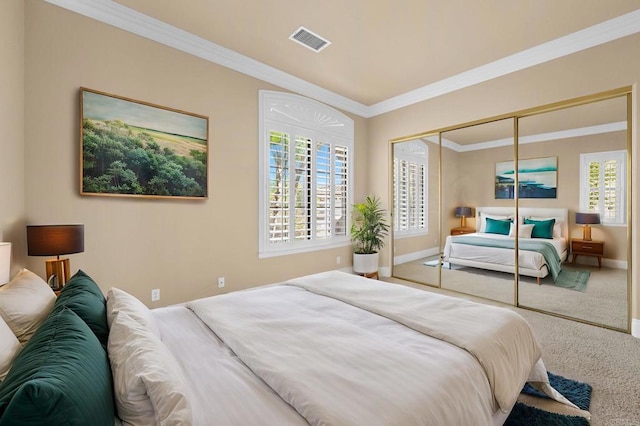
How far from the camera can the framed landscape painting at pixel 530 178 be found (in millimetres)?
3432

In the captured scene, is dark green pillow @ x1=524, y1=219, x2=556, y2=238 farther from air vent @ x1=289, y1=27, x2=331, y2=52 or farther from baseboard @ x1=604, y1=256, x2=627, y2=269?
air vent @ x1=289, y1=27, x2=331, y2=52

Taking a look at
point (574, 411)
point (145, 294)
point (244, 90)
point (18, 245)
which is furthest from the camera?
point (244, 90)

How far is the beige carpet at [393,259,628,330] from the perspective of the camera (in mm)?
3041

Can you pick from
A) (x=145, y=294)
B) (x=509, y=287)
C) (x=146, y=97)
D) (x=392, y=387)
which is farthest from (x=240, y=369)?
(x=509, y=287)

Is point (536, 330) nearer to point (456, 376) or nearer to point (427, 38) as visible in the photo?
point (456, 376)

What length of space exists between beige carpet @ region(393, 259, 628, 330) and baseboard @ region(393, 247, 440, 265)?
0.26 m

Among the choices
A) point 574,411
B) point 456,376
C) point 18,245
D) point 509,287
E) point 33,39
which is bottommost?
point 574,411

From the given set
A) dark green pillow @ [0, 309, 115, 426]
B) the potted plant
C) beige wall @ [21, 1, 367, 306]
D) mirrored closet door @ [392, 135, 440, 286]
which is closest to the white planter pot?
the potted plant

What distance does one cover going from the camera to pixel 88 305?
1312 mm

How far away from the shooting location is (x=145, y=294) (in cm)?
297

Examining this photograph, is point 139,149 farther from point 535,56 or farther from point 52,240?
point 535,56

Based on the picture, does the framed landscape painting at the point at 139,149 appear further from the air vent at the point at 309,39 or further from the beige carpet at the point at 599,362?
the beige carpet at the point at 599,362

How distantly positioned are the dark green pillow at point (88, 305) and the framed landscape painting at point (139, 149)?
1502 mm

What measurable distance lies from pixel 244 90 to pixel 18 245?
2.68 metres
